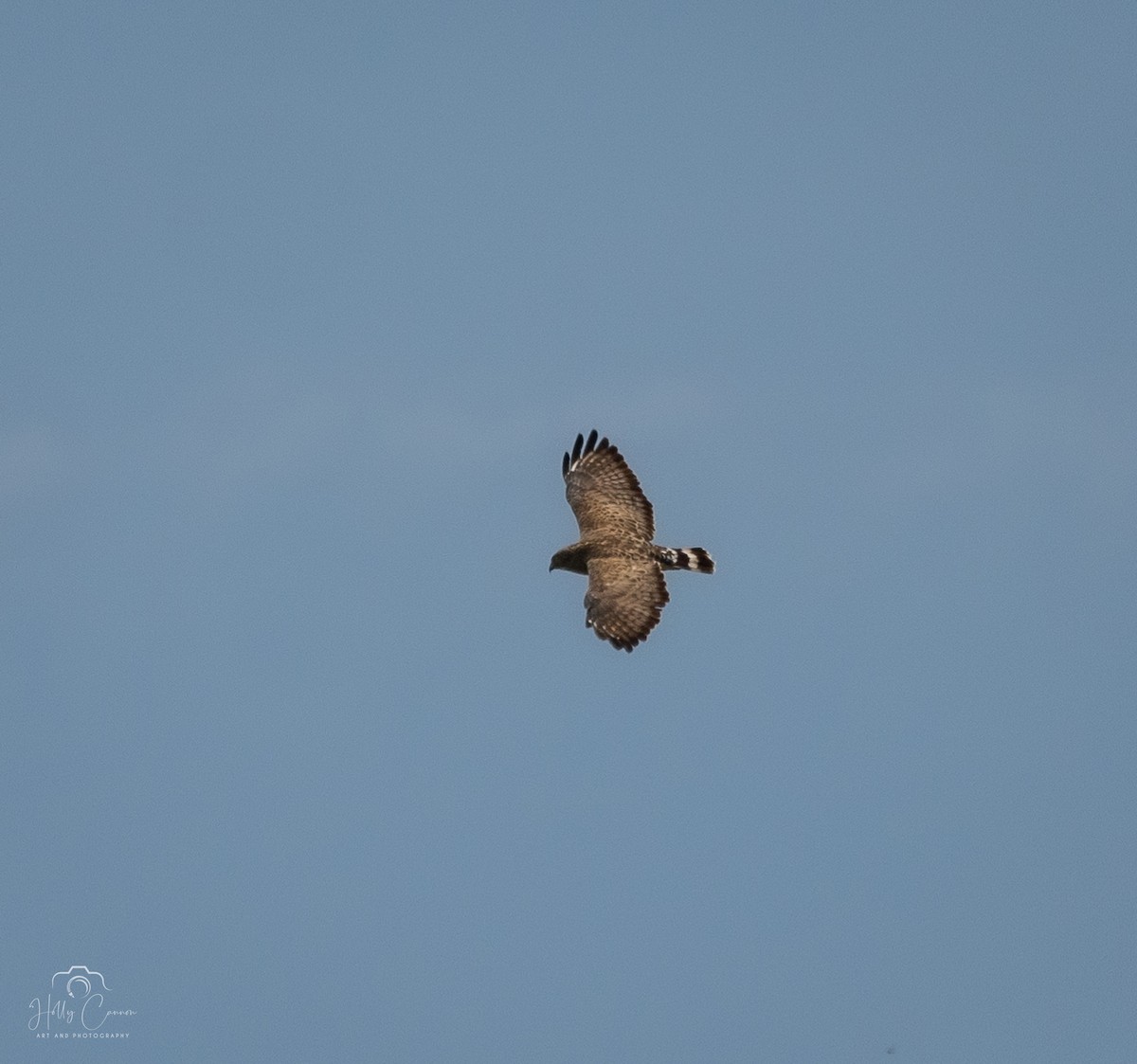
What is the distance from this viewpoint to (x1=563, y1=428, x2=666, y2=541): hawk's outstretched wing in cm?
2892

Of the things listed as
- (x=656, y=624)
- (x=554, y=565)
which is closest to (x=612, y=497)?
(x=554, y=565)

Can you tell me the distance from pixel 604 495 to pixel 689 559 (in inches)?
98.9

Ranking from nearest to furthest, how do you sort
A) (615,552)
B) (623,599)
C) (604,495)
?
1. (623,599)
2. (615,552)
3. (604,495)

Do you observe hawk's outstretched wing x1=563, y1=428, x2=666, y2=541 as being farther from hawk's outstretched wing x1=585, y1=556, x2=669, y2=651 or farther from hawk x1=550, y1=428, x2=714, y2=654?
hawk's outstretched wing x1=585, y1=556, x2=669, y2=651

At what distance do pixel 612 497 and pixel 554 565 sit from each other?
203 cm

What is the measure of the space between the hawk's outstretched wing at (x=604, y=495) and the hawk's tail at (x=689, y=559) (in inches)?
24.3

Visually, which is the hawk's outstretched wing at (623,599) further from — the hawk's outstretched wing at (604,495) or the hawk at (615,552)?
the hawk's outstretched wing at (604,495)

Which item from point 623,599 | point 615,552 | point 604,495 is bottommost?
point 623,599

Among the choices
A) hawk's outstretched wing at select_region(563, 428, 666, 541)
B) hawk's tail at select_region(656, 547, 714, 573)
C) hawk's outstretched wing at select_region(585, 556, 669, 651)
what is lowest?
hawk's outstretched wing at select_region(585, 556, 669, 651)

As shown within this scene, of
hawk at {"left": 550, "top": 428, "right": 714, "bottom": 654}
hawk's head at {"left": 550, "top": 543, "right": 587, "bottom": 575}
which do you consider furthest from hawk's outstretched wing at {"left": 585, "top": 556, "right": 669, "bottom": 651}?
hawk's head at {"left": 550, "top": 543, "right": 587, "bottom": 575}

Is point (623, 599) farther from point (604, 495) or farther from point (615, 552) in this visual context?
point (604, 495)

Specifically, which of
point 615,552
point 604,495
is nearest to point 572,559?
point 615,552

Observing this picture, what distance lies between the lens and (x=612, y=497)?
29875mm

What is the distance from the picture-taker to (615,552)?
27609 mm
